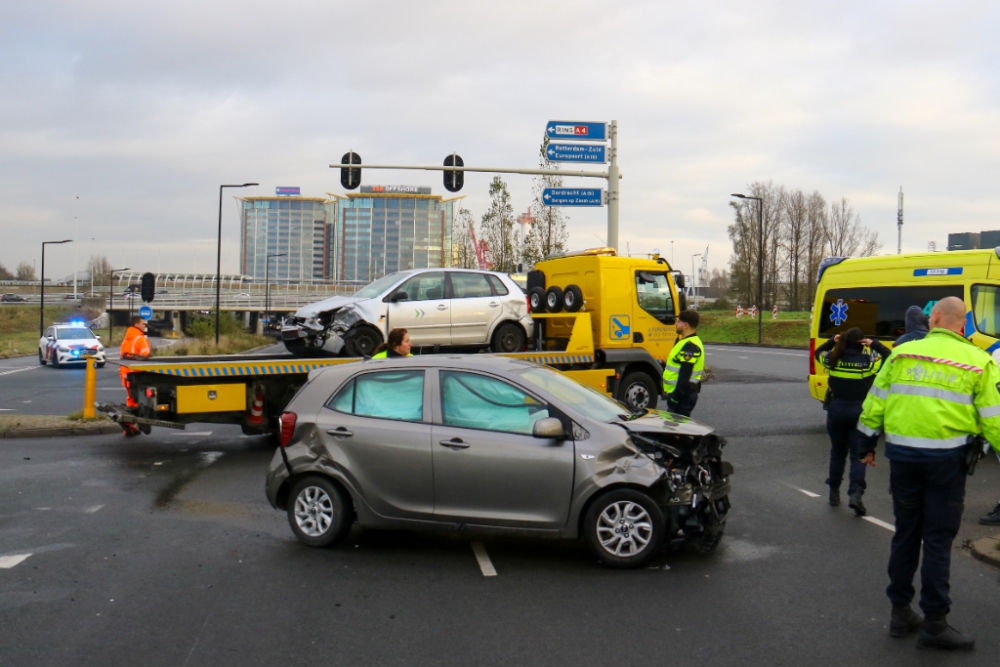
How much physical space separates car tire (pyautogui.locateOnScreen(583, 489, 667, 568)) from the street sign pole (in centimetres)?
1566

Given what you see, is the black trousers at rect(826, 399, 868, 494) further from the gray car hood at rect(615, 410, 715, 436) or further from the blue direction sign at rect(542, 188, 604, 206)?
the blue direction sign at rect(542, 188, 604, 206)

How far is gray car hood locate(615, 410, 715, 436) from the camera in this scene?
20.3 ft

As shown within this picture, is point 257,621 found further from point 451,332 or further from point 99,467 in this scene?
point 451,332

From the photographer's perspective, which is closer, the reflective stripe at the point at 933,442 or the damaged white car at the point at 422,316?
the reflective stripe at the point at 933,442

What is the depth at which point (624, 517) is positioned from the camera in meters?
5.89

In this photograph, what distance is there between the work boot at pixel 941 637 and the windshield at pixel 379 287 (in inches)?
352

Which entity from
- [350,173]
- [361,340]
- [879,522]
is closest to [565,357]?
[361,340]

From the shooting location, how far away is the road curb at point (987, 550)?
6.05m

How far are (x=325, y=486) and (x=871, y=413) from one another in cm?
385

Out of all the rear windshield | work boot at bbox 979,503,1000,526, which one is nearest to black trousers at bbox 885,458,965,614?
work boot at bbox 979,503,1000,526

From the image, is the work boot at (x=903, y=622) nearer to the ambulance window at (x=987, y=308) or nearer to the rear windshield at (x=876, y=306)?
the ambulance window at (x=987, y=308)

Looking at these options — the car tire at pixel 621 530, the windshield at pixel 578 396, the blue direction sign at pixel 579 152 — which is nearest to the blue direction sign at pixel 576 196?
the blue direction sign at pixel 579 152

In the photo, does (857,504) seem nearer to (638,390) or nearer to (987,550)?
(987,550)

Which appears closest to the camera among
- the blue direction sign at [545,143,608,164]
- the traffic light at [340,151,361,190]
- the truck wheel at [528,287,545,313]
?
the truck wheel at [528,287,545,313]
